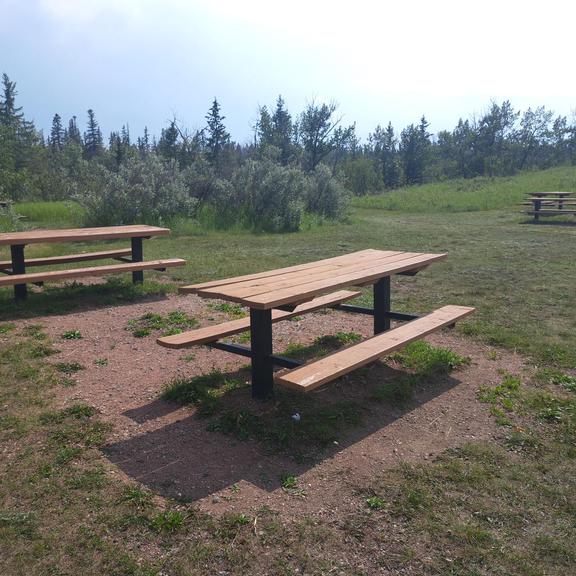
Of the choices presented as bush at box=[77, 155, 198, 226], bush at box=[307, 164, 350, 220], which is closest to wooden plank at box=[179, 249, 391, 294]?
bush at box=[77, 155, 198, 226]

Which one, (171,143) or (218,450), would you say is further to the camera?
(171,143)

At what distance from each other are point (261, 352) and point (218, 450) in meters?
0.74

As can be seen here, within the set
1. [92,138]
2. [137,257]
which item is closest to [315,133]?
[137,257]

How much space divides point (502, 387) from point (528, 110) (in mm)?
46110

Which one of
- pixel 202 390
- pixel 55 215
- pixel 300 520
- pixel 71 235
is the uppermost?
pixel 55 215

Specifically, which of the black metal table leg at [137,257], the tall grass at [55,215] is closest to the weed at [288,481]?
the black metal table leg at [137,257]

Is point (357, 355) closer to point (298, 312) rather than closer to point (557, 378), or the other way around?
point (298, 312)

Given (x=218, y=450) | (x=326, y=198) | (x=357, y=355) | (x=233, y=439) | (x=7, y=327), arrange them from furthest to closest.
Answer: (x=326, y=198) → (x=7, y=327) → (x=357, y=355) → (x=233, y=439) → (x=218, y=450)

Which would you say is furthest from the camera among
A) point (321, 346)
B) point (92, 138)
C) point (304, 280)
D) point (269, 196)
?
point (92, 138)

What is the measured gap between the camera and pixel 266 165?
Answer: 51.4 feet

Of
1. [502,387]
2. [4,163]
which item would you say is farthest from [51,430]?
[4,163]

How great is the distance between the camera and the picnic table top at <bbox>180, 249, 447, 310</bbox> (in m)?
3.44

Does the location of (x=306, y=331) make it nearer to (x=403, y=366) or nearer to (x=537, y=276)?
(x=403, y=366)

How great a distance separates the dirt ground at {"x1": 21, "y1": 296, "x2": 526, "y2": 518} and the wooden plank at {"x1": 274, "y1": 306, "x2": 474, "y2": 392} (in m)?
0.33
